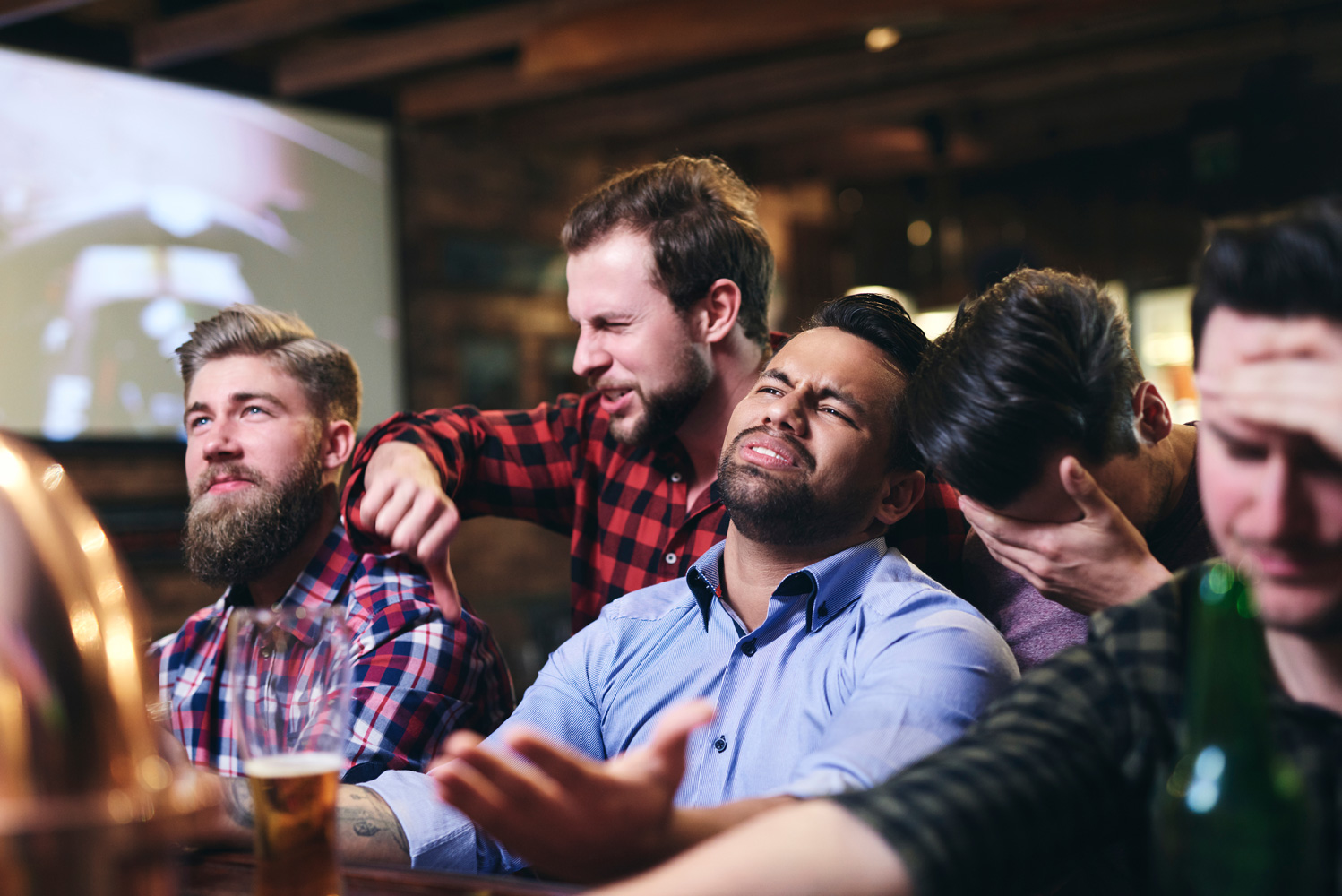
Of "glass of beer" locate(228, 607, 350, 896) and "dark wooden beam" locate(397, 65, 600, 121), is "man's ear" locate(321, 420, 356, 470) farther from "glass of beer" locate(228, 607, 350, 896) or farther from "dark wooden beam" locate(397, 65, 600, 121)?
"dark wooden beam" locate(397, 65, 600, 121)

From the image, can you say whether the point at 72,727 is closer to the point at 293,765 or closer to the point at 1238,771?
the point at 293,765

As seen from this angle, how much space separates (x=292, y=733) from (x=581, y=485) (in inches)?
47.0

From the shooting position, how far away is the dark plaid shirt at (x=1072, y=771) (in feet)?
2.49

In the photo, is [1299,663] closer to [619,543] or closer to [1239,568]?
[1239,568]

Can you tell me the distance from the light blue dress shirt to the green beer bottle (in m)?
0.46

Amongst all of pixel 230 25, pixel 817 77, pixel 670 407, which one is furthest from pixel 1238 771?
pixel 817 77

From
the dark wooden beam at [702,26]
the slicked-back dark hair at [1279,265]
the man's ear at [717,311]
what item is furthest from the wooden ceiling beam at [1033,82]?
the slicked-back dark hair at [1279,265]

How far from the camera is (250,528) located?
1848 millimetres

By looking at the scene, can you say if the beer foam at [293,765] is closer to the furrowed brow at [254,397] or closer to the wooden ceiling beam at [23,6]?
the furrowed brow at [254,397]

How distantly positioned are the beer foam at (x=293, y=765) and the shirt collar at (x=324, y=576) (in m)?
0.87

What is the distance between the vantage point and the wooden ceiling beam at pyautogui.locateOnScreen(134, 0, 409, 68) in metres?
4.12

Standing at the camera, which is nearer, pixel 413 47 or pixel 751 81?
pixel 413 47

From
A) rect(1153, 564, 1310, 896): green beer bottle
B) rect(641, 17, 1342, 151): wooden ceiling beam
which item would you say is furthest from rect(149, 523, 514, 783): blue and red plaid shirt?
rect(641, 17, 1342, 151): wooden ceiling beam

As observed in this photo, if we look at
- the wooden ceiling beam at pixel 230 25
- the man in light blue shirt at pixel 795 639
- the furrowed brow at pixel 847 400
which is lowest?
the man in light blue shirt at pixel 795 639
